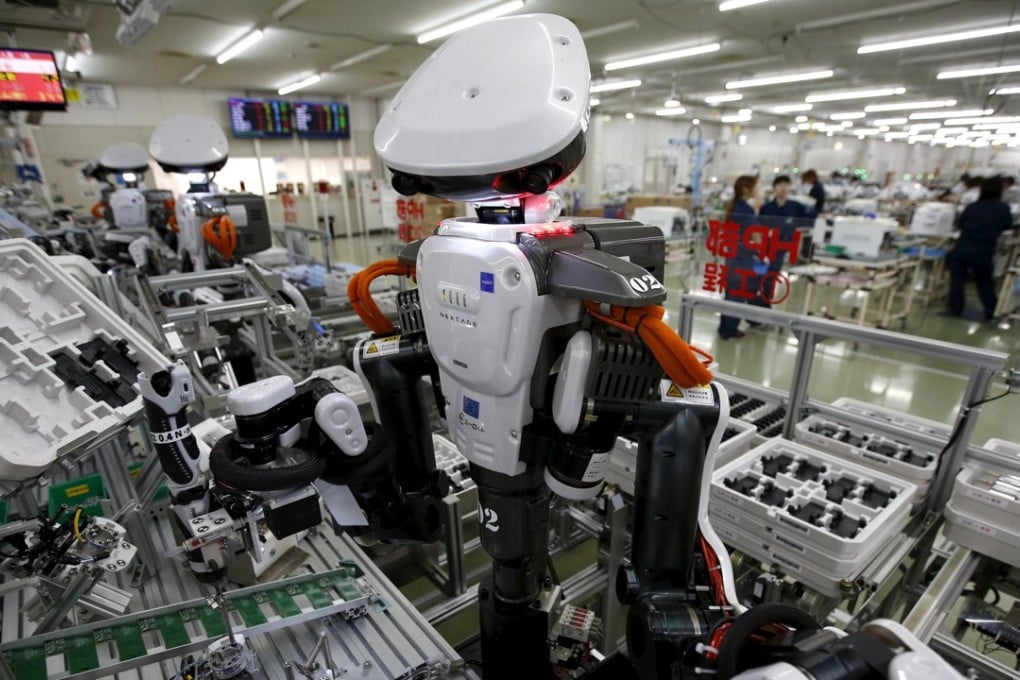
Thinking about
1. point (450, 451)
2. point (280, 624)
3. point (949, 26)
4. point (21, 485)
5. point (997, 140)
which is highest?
point (949, 26)

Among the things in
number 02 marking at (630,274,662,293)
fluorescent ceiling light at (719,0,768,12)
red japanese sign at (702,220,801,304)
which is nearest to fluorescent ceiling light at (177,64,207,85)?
fluorescent ceiling light at (719,0,768,12)

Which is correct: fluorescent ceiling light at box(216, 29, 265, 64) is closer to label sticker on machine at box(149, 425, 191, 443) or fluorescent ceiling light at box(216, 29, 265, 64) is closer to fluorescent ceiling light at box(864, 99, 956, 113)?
label sticker on machine at box(149, 425, 191, 443)

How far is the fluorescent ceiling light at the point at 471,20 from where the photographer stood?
259 inches

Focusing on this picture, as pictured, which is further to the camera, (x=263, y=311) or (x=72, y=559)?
(x=263, y=311)

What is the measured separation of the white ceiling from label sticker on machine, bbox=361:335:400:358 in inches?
173

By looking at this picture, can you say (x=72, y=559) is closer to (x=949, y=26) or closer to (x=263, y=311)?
(x=263, y=311)

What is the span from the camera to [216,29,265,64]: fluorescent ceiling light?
792cm

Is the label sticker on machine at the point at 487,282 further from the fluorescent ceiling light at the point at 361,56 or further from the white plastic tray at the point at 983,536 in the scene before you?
the fluorescent ceiling light at the point at 361,56

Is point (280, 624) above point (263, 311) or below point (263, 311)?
below

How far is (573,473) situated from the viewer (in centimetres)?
129

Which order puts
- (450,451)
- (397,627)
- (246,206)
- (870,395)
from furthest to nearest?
(870,395), (246,206), (450,451), (397,627)

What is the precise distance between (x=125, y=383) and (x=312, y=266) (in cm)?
543

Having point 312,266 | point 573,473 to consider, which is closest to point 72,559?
point 573,473

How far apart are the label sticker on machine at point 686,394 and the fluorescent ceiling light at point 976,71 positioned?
13.9 ft
